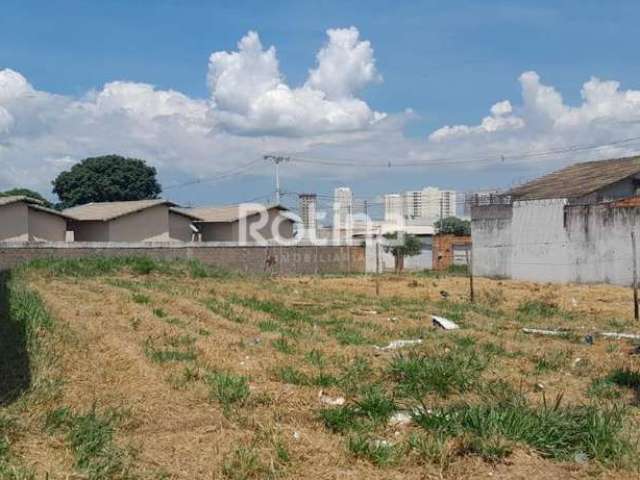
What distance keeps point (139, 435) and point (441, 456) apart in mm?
2093

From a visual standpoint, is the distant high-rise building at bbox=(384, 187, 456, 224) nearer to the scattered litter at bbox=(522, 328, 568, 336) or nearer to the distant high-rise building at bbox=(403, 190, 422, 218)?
the distant high-rise building at bbox=(403, 190, 422, 218)

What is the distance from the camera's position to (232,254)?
25.5m

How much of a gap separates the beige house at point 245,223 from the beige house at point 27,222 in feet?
24.8

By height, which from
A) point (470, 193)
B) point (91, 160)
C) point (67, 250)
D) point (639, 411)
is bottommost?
point (639, 411)

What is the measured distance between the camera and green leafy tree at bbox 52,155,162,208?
48375mm

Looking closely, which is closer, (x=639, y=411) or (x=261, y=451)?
(x=261, y=451)

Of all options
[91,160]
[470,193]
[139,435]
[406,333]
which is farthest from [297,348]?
[91,160]

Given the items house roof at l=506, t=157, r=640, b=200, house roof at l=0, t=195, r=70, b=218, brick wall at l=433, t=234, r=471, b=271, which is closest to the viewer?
house roof at l=0, t=195, r=70, b=218

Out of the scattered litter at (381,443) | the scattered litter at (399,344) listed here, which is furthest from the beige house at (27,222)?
the scattered litter at (381,443)

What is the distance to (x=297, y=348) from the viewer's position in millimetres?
8258

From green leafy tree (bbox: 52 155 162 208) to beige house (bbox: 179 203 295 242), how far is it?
41.7ft

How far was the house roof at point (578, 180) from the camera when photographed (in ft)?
96.1

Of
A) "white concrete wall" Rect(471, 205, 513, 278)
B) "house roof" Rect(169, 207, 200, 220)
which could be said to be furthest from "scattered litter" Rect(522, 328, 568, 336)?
"house roof" Rect(169, 207, 200, 220)

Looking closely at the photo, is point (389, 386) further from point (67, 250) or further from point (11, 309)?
point (67, 250)
